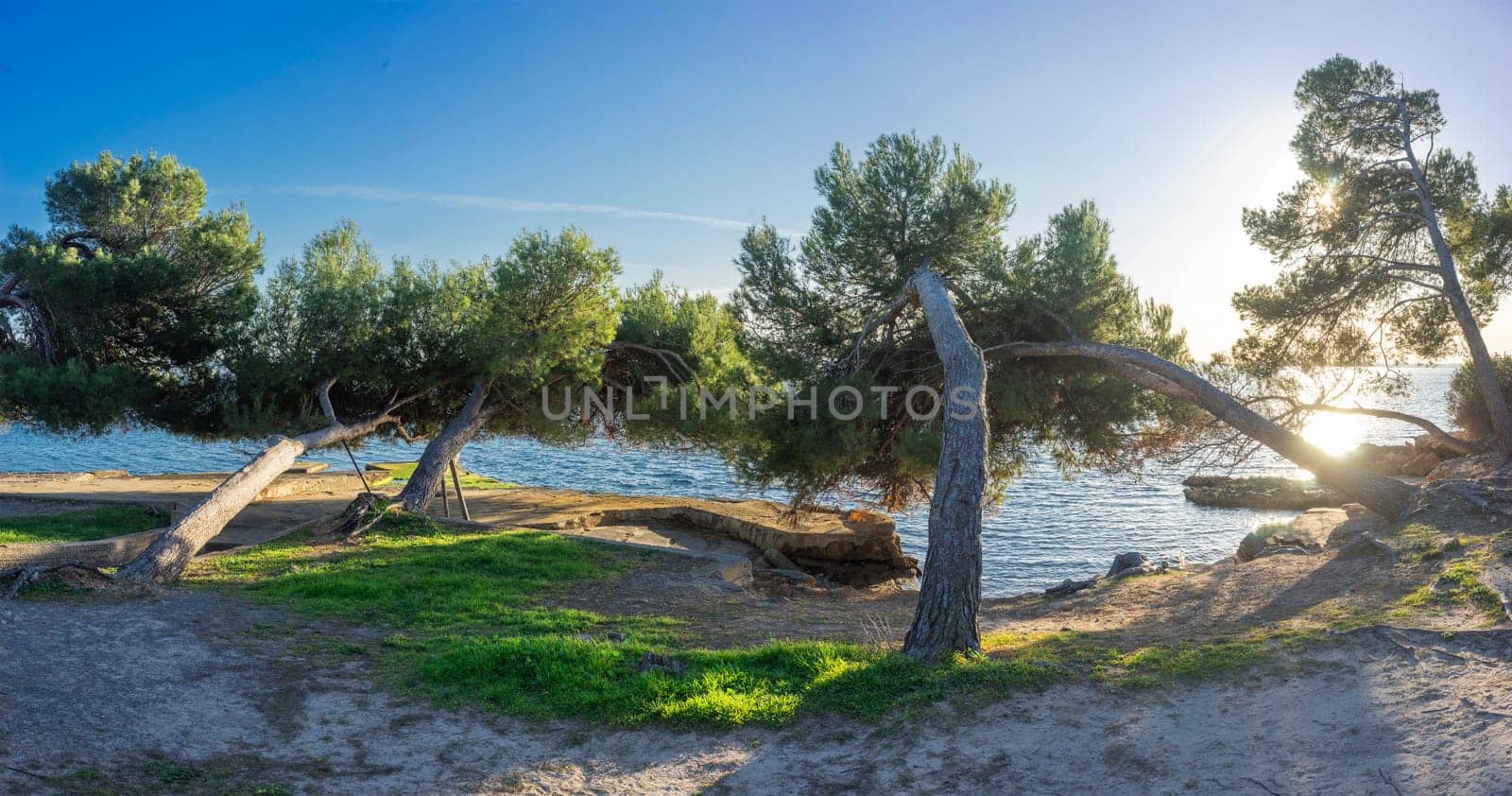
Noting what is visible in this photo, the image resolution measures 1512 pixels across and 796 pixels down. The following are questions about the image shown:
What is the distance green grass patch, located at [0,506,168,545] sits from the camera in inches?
551

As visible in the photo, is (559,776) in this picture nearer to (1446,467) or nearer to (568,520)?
Answer: (568,520)

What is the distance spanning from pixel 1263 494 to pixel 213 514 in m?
30.8

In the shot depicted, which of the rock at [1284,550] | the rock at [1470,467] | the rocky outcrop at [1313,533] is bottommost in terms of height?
the rock at [1284,550]

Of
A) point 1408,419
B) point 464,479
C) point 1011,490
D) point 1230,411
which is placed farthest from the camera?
point 1011,490

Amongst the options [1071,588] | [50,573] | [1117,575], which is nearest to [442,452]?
[50,573]

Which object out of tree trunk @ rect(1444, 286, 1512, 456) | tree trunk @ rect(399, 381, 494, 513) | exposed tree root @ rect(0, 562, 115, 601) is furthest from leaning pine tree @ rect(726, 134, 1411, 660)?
exposed tree root @ rect(0, 562, 115, 601)

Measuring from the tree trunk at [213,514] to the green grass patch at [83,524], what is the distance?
3.07 meters

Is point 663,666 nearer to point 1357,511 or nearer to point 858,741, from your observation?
point 858,741

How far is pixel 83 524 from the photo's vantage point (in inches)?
613

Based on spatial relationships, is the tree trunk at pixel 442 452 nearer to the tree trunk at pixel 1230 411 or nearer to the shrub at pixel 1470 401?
the tree trunk at pixel 1230 411

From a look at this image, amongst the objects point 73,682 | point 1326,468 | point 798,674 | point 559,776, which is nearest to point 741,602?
point 798,674

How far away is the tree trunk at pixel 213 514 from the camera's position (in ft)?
34.3

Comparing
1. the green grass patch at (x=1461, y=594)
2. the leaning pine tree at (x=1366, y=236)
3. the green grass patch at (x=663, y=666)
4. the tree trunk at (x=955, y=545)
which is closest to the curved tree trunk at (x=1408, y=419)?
the leaning pine tree at (x=1366, y=236)

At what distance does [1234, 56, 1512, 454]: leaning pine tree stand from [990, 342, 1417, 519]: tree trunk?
201 inches
